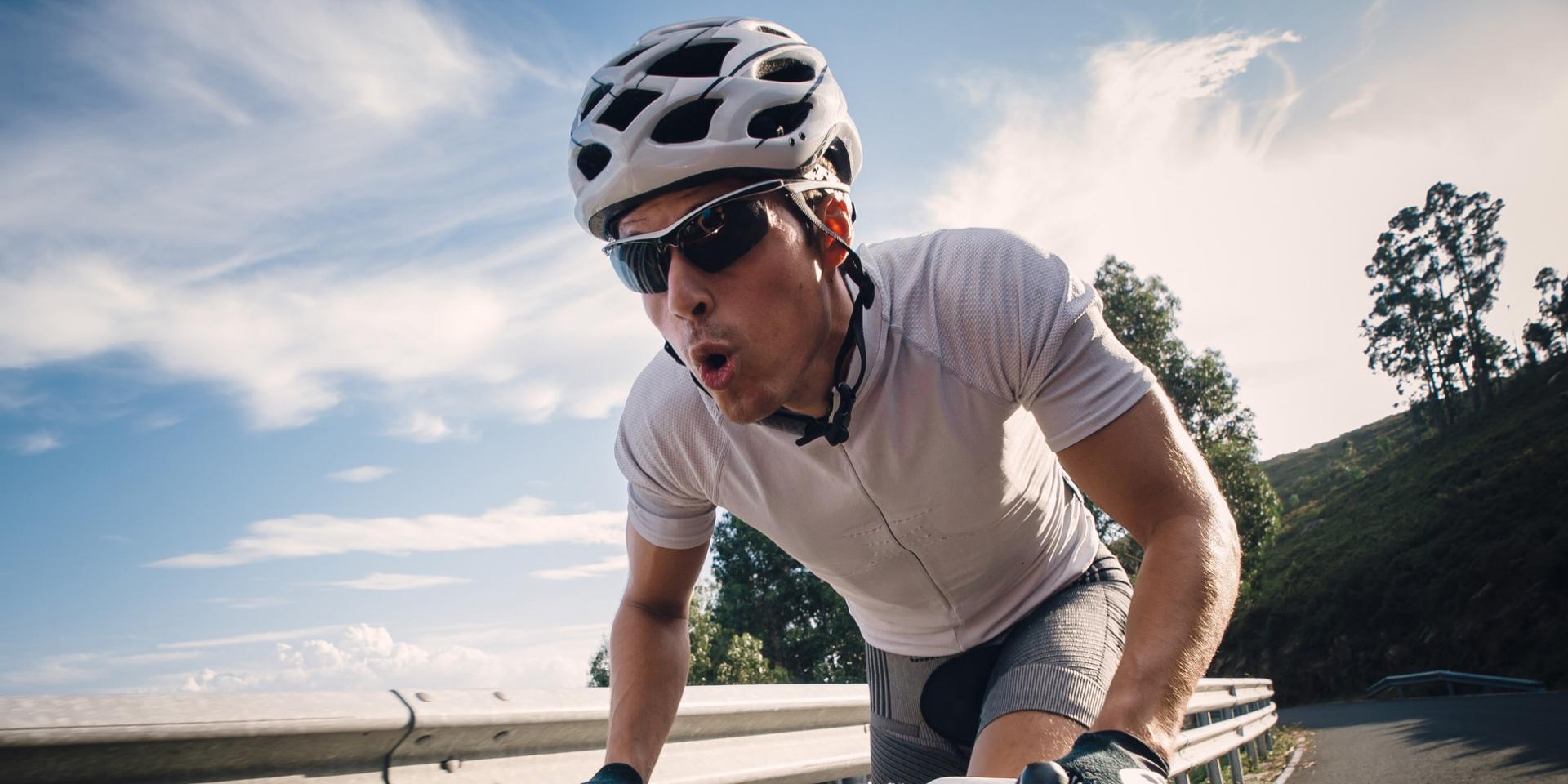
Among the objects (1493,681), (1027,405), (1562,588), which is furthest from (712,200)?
(1562,588)

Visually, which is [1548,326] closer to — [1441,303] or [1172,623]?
[1441,303]

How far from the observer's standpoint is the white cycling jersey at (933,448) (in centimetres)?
211

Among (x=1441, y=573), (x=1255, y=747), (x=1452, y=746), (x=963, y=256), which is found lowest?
(x=1441, y=573)

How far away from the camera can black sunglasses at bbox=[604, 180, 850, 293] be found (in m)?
2.11

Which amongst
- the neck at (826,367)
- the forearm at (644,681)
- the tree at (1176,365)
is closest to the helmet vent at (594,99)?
the neck at (826,367)

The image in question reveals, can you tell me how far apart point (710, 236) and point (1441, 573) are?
176ft

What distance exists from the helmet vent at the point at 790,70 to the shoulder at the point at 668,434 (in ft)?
2.79

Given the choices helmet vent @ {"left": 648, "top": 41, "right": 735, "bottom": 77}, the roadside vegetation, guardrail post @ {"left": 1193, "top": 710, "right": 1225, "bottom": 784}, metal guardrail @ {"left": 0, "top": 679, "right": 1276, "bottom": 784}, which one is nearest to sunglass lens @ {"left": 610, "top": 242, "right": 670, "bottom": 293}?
helmet vent @ {"left": 648, "top": 41, "right": 735, "bottom": 77}

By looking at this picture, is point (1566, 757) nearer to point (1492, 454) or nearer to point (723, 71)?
point (723, 71)

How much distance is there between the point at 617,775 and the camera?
1.96m

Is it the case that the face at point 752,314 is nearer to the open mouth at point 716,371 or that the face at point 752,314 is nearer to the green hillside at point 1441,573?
the open mouth at point 716,371

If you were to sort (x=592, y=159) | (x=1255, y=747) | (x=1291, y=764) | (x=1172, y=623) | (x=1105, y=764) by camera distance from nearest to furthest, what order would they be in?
(x=1105, y=764), (x=1172, y=623), (x=592, y=159), (x=1291, y=764), (x=1255, y=747)

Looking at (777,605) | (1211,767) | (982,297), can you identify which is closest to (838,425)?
(982,297)

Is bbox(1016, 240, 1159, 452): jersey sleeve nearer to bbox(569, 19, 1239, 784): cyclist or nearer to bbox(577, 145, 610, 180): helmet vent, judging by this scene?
bbox(569, 19, 1239, 784): cyclist
